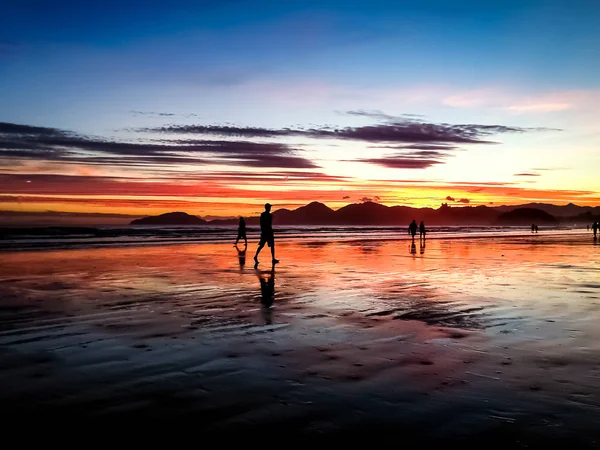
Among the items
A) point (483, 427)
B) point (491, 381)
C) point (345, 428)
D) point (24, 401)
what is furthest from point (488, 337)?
point (24, 401)

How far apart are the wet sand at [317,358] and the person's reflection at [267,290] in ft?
0.32

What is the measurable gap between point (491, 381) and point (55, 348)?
20.5ft

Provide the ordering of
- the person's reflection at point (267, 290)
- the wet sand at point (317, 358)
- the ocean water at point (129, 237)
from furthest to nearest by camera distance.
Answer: the ocean water at point (129, 237) → the person's reflection at point (267, 290) → the wet sand at point (317, 358)

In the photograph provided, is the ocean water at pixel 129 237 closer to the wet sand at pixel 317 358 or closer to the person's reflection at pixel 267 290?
the person's reflection at pixel 267 290

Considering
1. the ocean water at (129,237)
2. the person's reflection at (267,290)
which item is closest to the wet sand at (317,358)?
the person's reflection at (267,290)

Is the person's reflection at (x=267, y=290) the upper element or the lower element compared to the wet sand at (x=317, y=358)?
lower

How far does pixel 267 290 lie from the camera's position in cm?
1433

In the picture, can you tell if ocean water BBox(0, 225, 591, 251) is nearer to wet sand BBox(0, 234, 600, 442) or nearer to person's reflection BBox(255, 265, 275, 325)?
person's reflection BBox(255, 265, 275, 325)

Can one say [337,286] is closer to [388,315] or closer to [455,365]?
[388,315]

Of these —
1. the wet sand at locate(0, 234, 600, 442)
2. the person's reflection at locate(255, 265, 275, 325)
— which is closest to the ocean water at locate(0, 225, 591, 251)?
the person's reflection at locate(255, 265, 275, 325)

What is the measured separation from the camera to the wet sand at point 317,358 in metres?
4.97

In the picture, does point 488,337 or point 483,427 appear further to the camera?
point 488,337

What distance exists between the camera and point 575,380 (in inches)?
241

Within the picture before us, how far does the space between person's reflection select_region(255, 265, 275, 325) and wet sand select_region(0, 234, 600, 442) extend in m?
0.10
